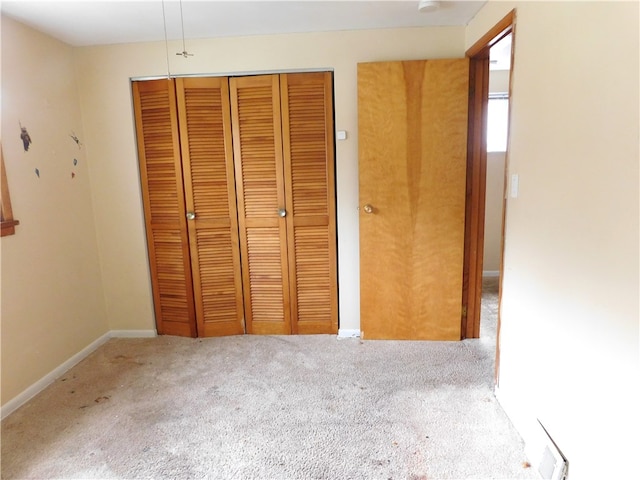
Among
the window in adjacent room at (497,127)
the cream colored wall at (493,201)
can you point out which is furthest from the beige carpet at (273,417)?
the window in adjacent room at (497,127)

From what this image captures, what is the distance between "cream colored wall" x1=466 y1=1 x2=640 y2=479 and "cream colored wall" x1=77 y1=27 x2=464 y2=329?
3.18ft

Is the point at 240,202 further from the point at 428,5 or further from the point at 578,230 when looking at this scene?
the point at 578,230

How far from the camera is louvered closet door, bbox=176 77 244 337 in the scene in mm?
2551

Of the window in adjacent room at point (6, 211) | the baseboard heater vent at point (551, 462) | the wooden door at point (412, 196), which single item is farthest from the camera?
the wooden door at point (412, 196)

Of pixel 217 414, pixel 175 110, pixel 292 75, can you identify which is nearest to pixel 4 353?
pixel 217 414

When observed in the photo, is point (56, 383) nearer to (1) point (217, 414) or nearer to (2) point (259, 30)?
(1) point (217, 414)

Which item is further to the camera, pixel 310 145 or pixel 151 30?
pixel 310 145

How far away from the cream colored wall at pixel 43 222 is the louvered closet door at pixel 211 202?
0.76 m

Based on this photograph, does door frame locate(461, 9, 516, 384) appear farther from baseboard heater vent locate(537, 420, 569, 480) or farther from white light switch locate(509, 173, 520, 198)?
baseboard heater vent locate(537, 420, 569, 480)

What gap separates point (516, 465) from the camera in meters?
1.51

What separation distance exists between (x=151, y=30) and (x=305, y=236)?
1711 mm

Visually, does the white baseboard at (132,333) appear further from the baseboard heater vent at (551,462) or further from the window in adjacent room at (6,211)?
the baseboard heater vent at (551,462)

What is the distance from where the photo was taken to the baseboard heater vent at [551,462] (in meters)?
Answer: 1.31

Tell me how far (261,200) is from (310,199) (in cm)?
37
